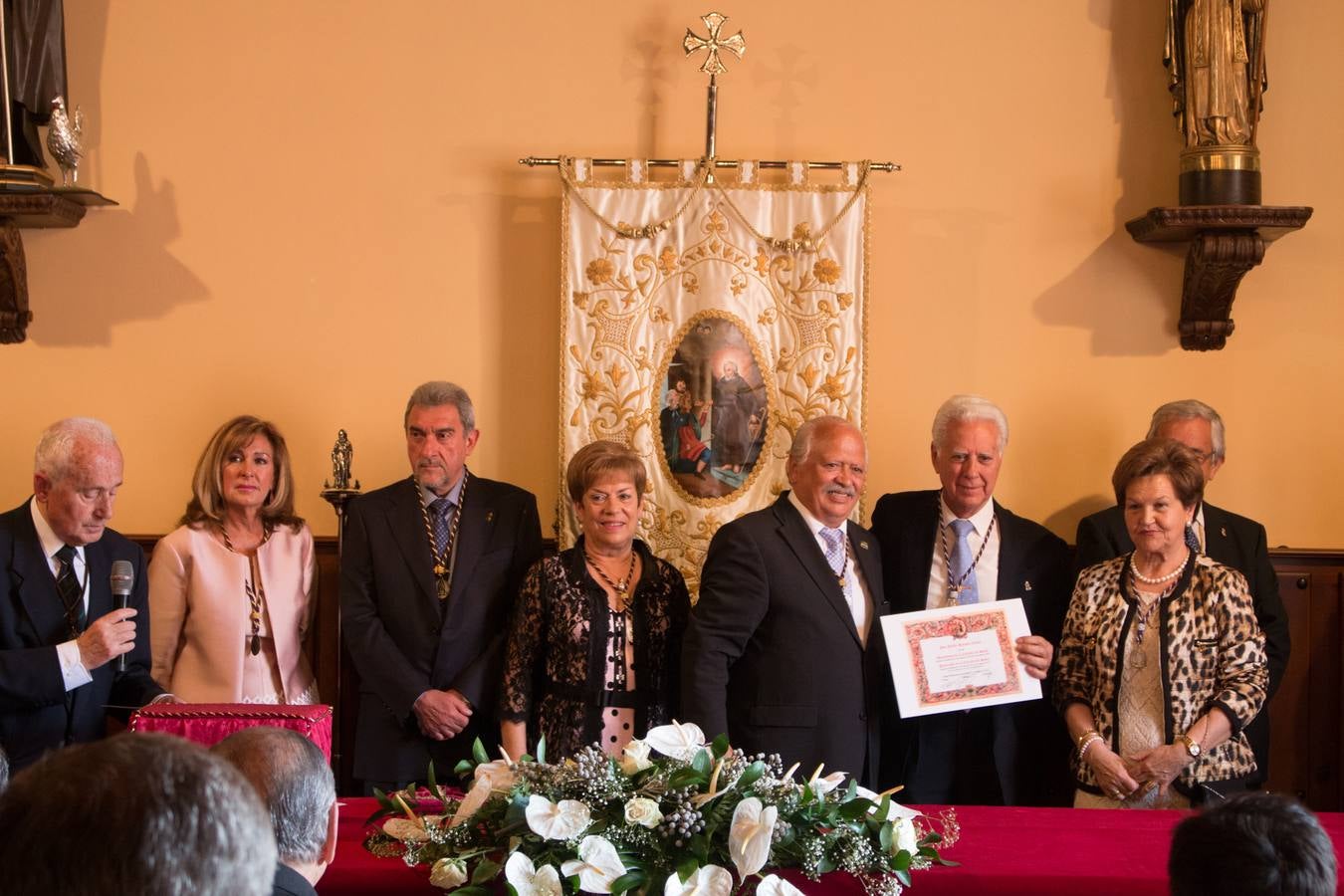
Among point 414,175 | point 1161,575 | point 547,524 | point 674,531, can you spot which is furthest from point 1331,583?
point 414,175

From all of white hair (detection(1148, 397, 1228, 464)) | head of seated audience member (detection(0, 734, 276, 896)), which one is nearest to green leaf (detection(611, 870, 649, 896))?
head of seated audience member (detection(0, 734, 276, 896))

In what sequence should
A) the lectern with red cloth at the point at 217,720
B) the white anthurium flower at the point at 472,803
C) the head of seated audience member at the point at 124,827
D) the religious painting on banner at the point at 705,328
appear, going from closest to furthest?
the head of seated audience member at the point at 124,827, the white anthurium flower at the point at 472,803, the lectern with red cloth at the point at 217,720, the religious painting on banner at the point at 705,328

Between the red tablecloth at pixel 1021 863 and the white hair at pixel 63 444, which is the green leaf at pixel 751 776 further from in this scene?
the white hair at pixel 63 444

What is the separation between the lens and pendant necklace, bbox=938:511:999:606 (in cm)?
414

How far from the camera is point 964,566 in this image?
4.17 meters

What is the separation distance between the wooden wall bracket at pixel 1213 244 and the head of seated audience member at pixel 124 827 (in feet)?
14.4

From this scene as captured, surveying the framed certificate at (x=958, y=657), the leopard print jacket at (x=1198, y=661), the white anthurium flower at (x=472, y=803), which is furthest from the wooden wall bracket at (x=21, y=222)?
the leopard print jacket at (x=1198, y=661)

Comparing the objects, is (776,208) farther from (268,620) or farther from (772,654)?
(268,620)

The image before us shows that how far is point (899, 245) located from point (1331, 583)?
2026 millimetres

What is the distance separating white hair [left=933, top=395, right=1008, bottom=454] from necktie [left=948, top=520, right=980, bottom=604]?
26 centimetres

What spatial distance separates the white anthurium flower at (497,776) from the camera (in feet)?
8.43

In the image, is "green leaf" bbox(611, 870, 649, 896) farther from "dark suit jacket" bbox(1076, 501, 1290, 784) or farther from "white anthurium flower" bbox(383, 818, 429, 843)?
"dark suit jacket" bbox(1076, 501, 1290, 784)

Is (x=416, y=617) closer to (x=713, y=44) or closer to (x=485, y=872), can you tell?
(x=485, y=872)

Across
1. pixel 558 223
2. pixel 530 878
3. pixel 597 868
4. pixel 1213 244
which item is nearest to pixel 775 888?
pixel 597 868
